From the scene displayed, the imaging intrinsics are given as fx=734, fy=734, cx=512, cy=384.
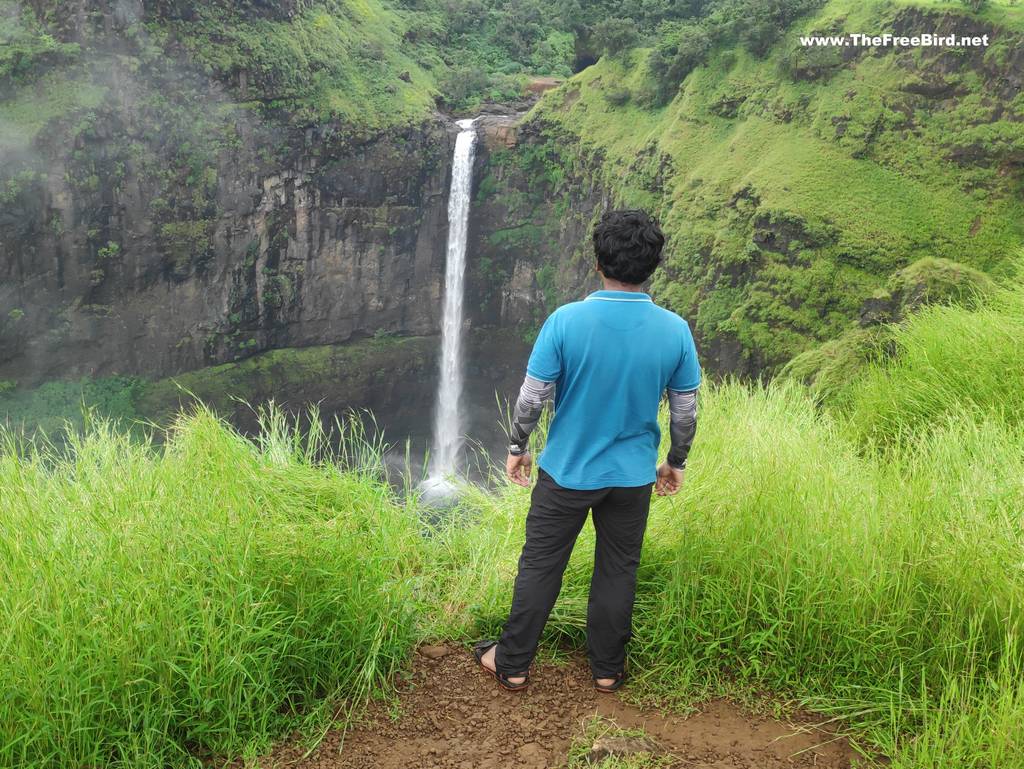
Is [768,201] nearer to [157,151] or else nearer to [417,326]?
[417,326]

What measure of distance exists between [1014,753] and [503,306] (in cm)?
2195

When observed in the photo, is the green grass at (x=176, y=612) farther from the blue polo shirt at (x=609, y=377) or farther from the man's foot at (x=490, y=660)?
the blue polo shirt at (x=609, y=377)

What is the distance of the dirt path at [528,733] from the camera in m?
2.32

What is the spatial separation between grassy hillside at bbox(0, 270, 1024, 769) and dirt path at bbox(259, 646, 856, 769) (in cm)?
12

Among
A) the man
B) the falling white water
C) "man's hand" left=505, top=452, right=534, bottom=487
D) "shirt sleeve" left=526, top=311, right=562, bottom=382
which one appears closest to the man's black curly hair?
the man

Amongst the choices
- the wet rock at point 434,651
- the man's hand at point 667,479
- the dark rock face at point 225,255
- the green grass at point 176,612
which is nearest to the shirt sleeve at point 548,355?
the man's hand at point 667,479

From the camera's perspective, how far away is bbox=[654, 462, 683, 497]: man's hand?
270 centimetres

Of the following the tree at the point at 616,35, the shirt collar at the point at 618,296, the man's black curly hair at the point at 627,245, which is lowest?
the shirt collar at the point at 618,296

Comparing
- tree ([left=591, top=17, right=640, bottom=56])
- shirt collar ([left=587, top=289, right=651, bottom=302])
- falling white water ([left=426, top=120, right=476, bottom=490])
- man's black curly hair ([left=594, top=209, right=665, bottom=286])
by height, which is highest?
tree ([left=591, top=17, right=640, bottom=56])

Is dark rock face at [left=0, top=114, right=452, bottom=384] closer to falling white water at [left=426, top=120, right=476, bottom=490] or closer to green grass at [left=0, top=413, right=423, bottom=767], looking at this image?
falling white water at [left=426, top=120, right=476, bottom=490]

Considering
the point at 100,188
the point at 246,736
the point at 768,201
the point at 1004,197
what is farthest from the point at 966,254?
the point at 100,188

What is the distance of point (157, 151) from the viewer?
19453 mm

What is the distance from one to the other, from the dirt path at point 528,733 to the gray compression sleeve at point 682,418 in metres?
0.91

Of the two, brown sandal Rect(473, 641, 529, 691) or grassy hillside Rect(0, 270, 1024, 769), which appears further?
brown sandal Rect(473, 641, 529, 691)
